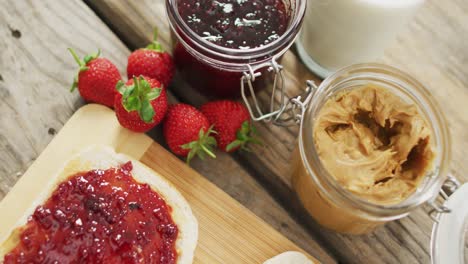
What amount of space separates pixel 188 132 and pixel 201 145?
0.06 m

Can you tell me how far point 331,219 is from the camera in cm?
184

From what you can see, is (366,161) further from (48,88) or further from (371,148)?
(48,88)

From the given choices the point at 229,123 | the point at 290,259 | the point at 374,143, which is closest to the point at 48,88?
the point at 229,123

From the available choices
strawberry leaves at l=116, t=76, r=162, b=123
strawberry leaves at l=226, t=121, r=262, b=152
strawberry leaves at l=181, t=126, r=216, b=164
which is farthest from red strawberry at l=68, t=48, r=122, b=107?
strawberry leaves at l=226, t=121, r=262, b=152

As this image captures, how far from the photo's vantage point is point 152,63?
194 cm

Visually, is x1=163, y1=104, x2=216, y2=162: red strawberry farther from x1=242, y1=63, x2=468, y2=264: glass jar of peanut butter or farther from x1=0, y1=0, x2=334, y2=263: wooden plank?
x1=242, y1=63, x2=468, y2=264: glass jar of peanut butter

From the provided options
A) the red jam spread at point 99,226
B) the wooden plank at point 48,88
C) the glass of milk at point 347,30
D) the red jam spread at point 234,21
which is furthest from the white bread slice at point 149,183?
the glass of milk at point 347,30

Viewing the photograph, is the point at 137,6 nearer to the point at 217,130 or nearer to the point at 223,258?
the point at 217,130

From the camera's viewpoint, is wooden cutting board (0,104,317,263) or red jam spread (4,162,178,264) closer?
red jam spread (4,162,178,264)

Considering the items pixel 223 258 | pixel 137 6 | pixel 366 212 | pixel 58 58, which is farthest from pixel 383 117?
pixel 58 58

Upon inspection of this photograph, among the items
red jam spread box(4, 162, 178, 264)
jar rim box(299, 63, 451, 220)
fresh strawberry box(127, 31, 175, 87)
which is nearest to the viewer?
jar rim box(299, 63, 451, 220)

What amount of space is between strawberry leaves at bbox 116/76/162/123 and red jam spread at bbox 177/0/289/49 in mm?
239

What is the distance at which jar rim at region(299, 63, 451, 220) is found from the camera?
1585mm

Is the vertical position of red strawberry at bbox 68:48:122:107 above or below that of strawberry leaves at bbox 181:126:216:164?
above
